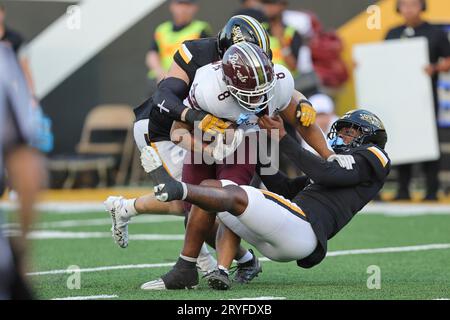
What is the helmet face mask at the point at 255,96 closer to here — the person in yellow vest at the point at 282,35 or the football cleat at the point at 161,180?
the football cleat at the point at 161,180

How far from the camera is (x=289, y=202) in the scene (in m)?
5.98

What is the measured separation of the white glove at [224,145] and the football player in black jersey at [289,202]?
0.51 ft

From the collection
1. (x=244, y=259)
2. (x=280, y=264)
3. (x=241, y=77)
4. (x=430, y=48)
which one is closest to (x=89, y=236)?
(x=280, y=264)

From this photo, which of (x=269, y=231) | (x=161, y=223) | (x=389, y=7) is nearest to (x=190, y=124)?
(x=269, y=231)

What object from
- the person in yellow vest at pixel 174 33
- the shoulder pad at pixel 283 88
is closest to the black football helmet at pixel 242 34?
the shoulder pad at pixel 283 88

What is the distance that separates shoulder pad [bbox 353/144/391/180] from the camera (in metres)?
6.19

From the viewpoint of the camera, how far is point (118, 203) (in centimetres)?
662

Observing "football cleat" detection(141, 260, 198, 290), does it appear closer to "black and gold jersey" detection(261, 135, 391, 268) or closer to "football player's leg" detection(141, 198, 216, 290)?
"football player's leg" detection(141, 198, 216, 290)

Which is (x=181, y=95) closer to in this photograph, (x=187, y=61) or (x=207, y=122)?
(x=187, y=61)

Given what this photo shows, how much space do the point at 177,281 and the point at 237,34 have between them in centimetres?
148

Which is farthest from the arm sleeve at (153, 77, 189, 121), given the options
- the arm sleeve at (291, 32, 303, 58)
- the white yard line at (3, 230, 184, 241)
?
the arm sleeve at (291, 32, 303, 58)

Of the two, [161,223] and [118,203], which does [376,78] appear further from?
[118,203]

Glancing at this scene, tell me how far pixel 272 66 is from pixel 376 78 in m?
6.94

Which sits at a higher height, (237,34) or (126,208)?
(237,34)
